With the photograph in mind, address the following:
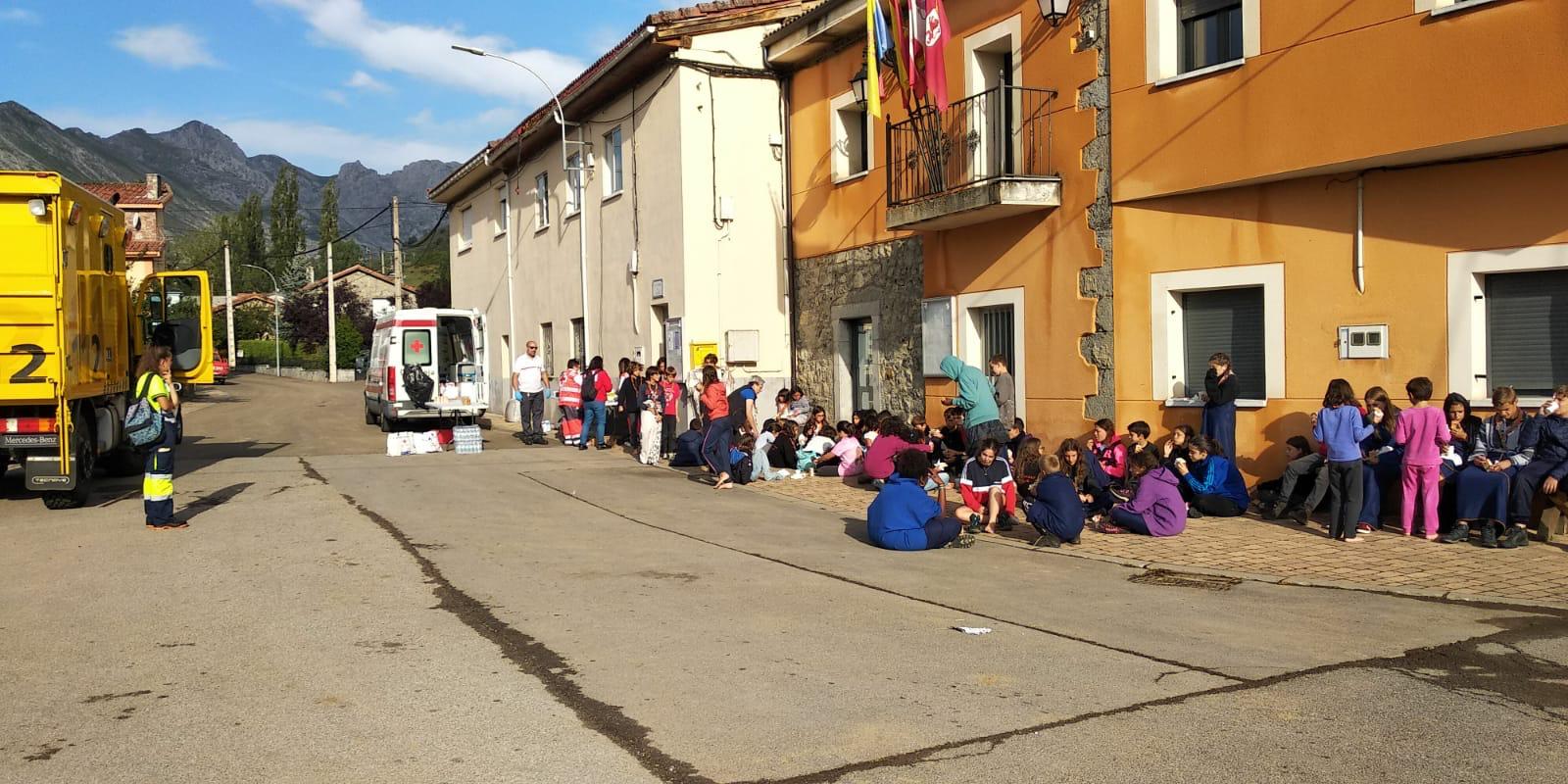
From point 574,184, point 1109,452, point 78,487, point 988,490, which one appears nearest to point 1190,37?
point 1109,452

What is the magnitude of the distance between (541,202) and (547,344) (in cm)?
327

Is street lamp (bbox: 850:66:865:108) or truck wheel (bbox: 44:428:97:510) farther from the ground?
street lamp (bbox: 850:66:865:108)

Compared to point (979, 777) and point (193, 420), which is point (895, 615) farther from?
point (193, 420)

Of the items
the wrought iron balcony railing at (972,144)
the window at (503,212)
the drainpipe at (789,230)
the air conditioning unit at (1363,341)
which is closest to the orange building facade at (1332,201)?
the air conditioning unit at (1363,341)

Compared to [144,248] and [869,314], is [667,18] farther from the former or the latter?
[144,248]

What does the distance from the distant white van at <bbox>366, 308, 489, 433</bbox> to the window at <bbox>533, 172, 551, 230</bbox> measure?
419 centimetres

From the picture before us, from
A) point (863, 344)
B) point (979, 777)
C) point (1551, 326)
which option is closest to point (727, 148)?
point (863, 344)

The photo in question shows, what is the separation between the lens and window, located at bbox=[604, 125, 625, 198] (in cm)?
2297

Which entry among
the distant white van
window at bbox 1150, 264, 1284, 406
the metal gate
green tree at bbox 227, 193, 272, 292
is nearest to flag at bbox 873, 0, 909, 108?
the metal gate

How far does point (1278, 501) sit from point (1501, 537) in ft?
6.48

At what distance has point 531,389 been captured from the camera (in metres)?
21.8

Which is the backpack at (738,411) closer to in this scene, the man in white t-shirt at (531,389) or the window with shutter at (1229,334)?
the window with shutter at (1229,334)

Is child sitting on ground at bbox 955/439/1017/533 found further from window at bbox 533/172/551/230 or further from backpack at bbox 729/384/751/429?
window at bbox 533/172/551/230

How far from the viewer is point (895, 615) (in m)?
7.57
